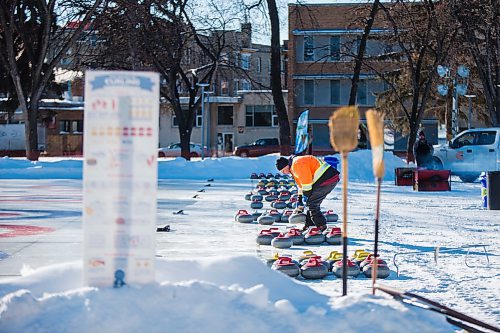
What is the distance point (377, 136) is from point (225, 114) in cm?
6772

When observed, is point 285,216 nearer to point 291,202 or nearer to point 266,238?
point 291,202

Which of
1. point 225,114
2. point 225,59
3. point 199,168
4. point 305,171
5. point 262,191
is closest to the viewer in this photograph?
point 305,171

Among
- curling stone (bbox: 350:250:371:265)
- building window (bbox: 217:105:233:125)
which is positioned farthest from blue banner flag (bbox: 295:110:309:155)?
building window (bbox: 217:105:233:125)

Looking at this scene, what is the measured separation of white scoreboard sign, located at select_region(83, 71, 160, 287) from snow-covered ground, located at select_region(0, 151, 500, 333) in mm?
200

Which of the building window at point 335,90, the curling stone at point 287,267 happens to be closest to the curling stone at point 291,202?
the curling stone at point 287,267

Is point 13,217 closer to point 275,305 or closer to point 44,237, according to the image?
point 44,237

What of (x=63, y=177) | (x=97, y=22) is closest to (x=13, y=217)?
(x=63, y=177)

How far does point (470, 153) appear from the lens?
29.3 metres

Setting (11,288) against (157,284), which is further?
(11,288)

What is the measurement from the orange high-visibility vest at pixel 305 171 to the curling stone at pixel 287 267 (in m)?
3.50

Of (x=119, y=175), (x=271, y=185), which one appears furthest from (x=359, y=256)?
(x=271, y=185)

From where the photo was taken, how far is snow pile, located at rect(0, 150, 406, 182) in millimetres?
31000

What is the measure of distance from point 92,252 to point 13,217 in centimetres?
1053

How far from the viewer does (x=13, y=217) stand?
15.5 m
